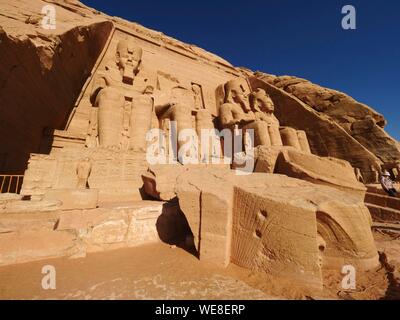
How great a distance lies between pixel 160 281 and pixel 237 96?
293 inches

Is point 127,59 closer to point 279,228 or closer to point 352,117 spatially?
point 279,228

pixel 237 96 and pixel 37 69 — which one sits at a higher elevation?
pixel 237 96

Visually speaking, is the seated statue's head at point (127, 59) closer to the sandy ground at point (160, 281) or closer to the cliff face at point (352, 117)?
the sandy ground at point (160, 281)

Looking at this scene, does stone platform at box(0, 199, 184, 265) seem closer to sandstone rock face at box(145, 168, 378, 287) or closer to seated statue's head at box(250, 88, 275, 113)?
sandstone rock face at box(145, 168, 378, 287)

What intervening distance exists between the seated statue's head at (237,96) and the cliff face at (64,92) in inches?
120

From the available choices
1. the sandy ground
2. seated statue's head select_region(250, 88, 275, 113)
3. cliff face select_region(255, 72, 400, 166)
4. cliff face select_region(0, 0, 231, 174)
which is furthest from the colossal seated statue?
cliff face select_region(255, 72, 400, 166)

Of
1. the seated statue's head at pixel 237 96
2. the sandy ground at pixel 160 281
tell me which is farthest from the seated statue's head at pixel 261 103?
the sandy ground at pixel 160 281

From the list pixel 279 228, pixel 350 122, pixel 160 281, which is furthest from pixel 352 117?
pixel 160 281

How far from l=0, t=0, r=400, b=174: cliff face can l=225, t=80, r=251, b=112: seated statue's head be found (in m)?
3.05

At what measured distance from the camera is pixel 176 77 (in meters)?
8.39

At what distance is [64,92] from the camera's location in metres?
5.61

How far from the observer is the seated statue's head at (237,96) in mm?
7957

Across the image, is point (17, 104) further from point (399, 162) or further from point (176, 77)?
point (399, 162)
